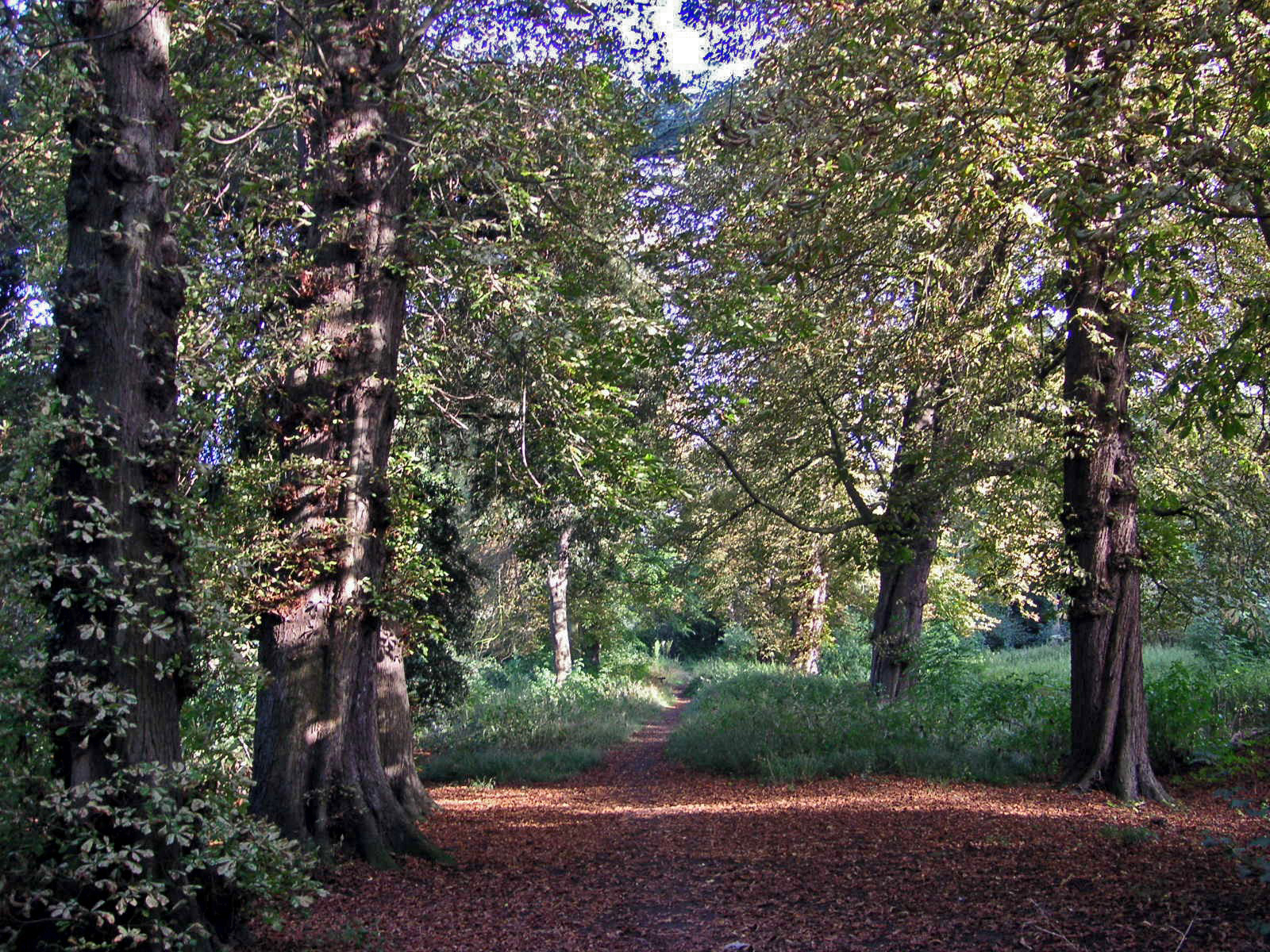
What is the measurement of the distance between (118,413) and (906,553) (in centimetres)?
1087

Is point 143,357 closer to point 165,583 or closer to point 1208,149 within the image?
point 165,583

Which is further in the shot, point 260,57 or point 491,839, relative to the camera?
point 491,839

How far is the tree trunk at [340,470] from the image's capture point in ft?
25.0

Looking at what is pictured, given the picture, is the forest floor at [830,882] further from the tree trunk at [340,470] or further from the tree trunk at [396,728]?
the tree trunk at [340,470]

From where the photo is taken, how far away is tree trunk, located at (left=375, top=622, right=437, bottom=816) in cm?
1099

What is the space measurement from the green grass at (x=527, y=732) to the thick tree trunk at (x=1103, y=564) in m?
8.96

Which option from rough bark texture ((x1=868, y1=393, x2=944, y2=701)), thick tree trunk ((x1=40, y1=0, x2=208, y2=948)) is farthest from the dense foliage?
rough bark texture ((x1=868, y1=393, x2=944, y2=701))

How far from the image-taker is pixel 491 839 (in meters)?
9.88

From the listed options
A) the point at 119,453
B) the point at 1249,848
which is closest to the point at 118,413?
the point at 119,453

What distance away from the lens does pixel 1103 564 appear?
34.6ft

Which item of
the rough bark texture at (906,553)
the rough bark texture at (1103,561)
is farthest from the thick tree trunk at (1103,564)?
the rough bark texture at (906,553)

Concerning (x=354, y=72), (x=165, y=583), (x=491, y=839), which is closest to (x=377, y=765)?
(x=491, y=839)

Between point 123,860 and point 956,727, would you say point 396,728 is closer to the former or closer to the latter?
point 123,860

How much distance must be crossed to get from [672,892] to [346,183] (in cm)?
649
